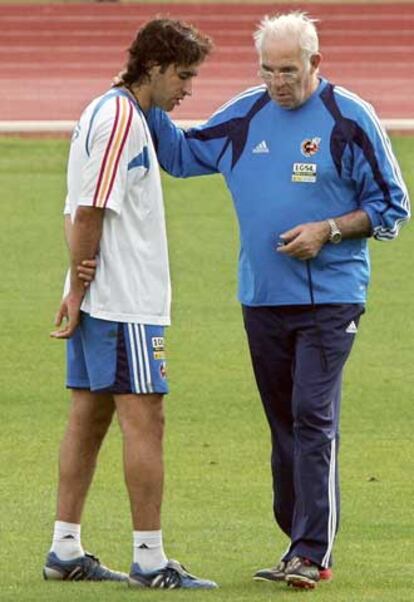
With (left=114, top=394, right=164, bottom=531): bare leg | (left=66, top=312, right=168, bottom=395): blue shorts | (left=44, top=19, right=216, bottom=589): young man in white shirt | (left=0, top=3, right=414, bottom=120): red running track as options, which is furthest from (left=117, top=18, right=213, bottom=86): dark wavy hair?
(left=0, top=3, right=414, bottom=120): red running track

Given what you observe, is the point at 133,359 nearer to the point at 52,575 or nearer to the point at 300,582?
the point at 52,575

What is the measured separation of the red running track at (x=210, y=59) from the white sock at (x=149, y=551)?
21.1m

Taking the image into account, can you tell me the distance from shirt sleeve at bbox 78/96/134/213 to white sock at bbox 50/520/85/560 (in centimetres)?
114

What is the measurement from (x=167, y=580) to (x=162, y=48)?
1.77 meters

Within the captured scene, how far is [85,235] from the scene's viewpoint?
663 cm

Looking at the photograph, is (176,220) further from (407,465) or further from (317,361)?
(317,361)

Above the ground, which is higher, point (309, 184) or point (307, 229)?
point (309, 184)

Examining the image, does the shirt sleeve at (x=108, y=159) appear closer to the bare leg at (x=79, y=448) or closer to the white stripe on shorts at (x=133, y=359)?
the white stripe on shorts at (x=133, y=359)

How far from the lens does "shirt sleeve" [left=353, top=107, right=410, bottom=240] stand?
22.1ft

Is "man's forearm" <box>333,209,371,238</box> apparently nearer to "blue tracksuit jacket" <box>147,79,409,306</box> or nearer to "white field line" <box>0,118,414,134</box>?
"blue tracksuit jacket" <box>147,79,409,306</box>

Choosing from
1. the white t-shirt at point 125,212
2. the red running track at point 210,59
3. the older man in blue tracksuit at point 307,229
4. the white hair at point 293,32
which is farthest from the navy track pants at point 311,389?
the red running track at point 210,59

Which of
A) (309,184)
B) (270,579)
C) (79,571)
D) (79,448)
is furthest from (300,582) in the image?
(309,184)

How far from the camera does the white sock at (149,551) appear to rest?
22.1 ft

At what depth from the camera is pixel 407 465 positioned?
29.9 feet
